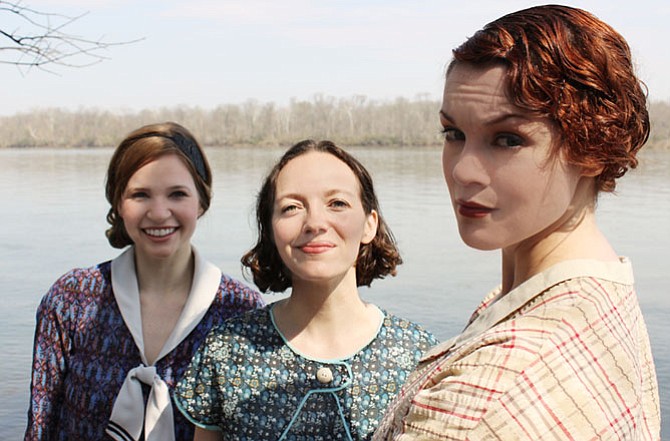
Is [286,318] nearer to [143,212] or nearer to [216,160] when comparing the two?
[143,212]

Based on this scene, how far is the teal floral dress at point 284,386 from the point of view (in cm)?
270

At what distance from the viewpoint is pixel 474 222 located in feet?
4.91

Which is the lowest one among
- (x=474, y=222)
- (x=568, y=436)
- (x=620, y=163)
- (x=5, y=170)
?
(x=5, y=170)

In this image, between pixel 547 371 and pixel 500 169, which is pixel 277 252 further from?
pixel 547 371

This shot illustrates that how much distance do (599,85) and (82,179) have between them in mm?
24982

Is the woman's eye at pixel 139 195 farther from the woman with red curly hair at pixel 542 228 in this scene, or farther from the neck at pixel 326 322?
the woman with red curly hair at pixel 542 228

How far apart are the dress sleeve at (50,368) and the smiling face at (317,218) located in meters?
1.13

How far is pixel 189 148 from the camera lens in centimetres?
357

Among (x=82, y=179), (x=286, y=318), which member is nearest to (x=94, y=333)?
(x=286, y=318)

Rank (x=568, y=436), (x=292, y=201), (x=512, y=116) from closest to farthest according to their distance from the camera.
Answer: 1. (x=568, y=436)
2. (x=512, y=116)
3. (x=292, y=201)

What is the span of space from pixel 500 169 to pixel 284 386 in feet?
4.83

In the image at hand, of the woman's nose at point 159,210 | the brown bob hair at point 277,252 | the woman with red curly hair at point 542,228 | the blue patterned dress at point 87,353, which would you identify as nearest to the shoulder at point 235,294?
the blue patterned dress at point 87,353

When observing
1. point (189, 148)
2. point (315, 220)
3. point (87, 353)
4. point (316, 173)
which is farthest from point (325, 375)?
point (189, 148)

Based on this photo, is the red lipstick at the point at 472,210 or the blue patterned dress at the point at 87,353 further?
the blue patterned dress at the point at 87,353
